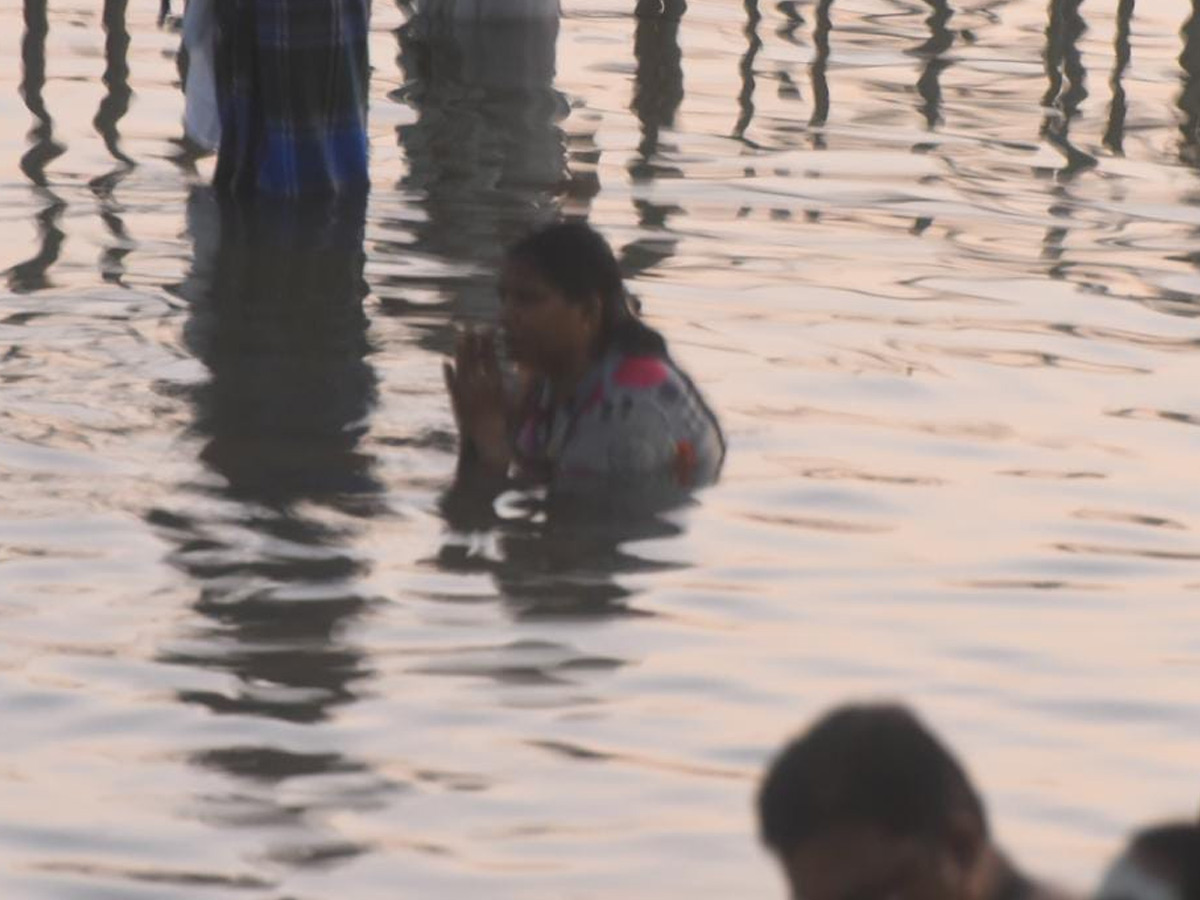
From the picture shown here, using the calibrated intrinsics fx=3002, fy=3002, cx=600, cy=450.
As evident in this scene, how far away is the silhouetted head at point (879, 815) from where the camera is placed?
9.80ft

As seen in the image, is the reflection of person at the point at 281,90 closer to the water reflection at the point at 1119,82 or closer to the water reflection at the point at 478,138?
the water reflection at the point at 478,138

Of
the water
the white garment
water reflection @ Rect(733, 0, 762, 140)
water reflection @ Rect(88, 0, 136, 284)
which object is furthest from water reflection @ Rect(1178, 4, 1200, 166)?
water reflection @ Rect(88, 0, 136, 284)

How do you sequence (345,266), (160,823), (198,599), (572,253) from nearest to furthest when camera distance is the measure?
(160,823), (198,599), (572,253), (345,266)

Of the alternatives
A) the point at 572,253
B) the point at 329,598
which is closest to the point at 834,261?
the point at 572,253

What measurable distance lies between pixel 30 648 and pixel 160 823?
117 centimetres

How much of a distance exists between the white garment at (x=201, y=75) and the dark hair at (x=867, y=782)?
896cm

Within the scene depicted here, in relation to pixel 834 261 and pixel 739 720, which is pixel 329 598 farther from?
pixel 834 261

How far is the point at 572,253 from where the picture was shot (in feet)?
25.0

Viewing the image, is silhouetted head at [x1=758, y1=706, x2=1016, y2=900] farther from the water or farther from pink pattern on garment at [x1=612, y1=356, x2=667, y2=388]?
pink pattern on garment at [x1=612, y1=356, x2=667, y2=388]

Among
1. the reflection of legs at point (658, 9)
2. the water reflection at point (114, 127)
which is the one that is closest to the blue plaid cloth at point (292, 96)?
the water reflection at point (114, 127)

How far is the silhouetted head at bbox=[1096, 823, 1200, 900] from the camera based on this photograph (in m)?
2.63

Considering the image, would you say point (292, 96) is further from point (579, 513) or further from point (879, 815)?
point (879, 815)

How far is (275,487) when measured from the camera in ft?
26.5

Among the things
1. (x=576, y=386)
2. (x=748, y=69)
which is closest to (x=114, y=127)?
(x=748, y=69)
